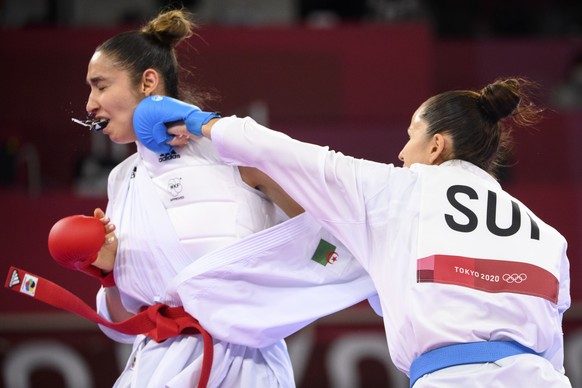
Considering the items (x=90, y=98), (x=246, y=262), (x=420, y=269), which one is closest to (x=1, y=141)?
(x=90, y=98)

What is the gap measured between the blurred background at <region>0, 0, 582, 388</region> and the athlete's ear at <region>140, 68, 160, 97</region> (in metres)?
1.96

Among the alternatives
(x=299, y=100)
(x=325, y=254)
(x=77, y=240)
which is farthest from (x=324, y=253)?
(x=299, y=100)

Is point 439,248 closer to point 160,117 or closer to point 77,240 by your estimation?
point 160,117

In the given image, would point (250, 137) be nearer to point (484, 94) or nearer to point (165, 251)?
point (165, 251)

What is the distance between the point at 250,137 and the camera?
2.16m

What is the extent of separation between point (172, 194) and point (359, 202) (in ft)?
1.76

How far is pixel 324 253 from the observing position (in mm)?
2391

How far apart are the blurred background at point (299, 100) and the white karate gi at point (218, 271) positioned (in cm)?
216

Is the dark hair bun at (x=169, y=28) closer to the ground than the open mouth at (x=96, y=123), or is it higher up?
higher up

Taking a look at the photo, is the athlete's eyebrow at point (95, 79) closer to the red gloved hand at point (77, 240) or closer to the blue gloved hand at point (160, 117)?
the blue gloved hand at point (160, 117)

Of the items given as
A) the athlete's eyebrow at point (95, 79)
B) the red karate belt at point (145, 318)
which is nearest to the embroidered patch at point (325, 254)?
the red karate belt at point (145, 318)

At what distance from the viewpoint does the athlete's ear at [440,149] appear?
225 cm

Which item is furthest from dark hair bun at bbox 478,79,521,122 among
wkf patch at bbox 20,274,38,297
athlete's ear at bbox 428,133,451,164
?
wkf patch at bbox 20,274,38,297

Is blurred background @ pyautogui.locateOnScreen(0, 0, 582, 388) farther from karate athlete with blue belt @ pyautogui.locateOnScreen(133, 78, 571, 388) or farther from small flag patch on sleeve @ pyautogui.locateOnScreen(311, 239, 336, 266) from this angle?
karate athlete with blue belt @ pyautogui.locateOnScreen(133, 78, 571, 388)
